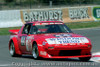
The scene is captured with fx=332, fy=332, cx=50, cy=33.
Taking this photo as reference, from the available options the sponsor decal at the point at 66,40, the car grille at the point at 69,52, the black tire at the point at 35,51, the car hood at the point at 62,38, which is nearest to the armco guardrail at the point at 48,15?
the black tire at the point at 35,51

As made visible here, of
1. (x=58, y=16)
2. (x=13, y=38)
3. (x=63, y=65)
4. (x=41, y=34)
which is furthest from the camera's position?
(x=58, y=16)

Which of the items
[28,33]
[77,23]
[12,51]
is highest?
[28,33]

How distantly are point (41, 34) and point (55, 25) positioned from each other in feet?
2.48

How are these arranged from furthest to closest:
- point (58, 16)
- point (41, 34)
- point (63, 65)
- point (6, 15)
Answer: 1. point (58, 16)
2. point (6, 15)
3. point (41, 34)
4. point (63, 65)

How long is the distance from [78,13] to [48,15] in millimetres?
3025

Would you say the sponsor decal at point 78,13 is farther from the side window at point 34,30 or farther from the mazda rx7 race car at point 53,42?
the side window at point 34,30

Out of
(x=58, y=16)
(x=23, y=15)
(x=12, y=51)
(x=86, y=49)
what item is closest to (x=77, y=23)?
(x=58, y=16)

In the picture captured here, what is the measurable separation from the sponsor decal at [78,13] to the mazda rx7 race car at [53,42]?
17.4 metres

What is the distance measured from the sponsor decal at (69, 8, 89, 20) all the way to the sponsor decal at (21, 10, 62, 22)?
116 centimetres

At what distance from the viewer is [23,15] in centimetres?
2667

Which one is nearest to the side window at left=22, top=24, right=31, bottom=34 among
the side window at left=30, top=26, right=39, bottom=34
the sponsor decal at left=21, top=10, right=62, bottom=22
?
the side window at left=30, top=26, right=39, bottom=34

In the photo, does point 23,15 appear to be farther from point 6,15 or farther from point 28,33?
point 28,33

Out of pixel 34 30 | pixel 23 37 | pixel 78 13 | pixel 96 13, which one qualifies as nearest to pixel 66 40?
pixel 34 30

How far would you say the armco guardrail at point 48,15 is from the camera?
86.0 feet
